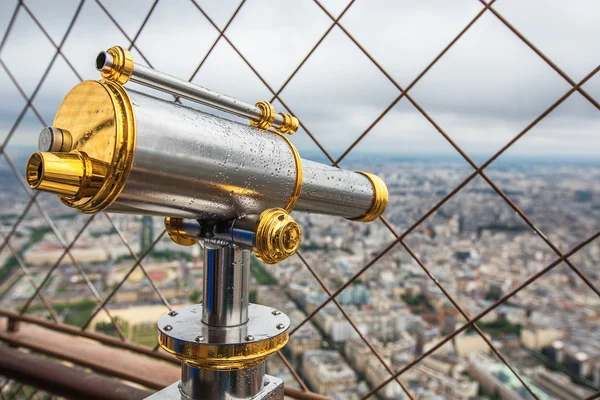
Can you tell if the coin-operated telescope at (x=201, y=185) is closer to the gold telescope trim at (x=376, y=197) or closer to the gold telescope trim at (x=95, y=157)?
the gold telescope trim at (x=95, y=157)

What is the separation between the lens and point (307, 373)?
1069mm

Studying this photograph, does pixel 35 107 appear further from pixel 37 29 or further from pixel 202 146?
pixel 202 146

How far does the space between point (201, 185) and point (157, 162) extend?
63 mm

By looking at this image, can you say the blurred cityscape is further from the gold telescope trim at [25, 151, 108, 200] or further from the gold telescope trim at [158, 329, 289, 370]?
the gold telescope trim at [25, 151, 108, 200]

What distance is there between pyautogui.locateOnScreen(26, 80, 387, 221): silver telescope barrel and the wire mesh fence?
521mm

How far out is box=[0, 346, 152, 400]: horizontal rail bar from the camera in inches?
37.8

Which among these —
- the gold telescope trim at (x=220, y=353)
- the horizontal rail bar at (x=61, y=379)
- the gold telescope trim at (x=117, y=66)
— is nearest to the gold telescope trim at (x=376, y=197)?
the gold telescope trim at (x=220, y=353)

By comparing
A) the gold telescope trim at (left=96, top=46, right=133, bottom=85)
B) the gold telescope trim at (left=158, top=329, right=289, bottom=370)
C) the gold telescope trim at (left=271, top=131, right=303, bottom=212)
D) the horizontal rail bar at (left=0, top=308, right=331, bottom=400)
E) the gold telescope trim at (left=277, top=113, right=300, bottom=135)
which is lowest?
the gold telescope trim at (left=158, top=329, right=289, bottom=370)

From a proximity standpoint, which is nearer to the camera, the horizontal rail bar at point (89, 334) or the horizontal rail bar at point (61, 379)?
the horizontal rail bar at point (61, 379)

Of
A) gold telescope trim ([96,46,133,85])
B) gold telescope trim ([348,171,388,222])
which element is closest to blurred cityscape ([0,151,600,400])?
gold telescope trim ([348,171,388,222])

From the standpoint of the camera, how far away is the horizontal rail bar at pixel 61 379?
0.96 meters

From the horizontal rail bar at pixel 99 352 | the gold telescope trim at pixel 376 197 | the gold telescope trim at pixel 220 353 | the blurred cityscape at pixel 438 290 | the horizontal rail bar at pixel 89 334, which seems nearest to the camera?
the gold telescope trim at pixel 220 353

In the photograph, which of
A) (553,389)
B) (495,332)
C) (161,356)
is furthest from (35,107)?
(553,389)

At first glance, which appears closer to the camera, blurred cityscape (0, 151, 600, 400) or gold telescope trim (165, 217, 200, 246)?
gold telescope trim (165, 217, 200, 246)
